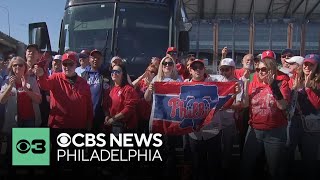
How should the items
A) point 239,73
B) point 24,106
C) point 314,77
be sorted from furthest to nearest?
1. point 239,73
2. point 24,106
3. point 314,77

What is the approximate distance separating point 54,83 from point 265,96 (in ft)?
8.31

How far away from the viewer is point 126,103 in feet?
17.3

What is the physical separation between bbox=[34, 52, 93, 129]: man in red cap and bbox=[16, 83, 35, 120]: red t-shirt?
9.2 inches

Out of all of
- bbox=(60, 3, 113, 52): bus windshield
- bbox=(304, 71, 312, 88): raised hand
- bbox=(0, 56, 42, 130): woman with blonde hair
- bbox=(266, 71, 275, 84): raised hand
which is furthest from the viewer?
bbox=(60, 3, 113, 52): bus windshield

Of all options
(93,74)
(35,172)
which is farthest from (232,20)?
(35,172)

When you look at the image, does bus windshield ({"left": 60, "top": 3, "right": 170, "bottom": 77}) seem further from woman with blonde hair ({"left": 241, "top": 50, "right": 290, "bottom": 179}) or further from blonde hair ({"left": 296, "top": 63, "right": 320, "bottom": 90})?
blonde hair ({"left": 296, "top": 63, "right": 320, "bottom": 90})

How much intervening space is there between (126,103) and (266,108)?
5.73 ft

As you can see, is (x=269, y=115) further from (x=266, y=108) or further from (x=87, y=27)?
(x=87, y=27)

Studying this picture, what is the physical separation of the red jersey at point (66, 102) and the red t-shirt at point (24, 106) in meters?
0.23

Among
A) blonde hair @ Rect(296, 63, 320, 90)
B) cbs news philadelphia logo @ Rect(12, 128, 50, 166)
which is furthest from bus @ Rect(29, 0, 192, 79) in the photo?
blonde hair @ Rect(296, 63, 320, 90)

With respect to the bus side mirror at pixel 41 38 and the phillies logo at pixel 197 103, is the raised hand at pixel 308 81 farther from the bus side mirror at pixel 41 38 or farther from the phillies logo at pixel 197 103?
the bus side mirror at pixel 41 38

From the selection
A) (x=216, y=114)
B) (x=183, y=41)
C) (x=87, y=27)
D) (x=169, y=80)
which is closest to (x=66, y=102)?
→ (x=169, y=80)

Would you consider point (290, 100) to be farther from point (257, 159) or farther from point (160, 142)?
point (160, 142)

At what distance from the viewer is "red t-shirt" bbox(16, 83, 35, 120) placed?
5.05 metres
